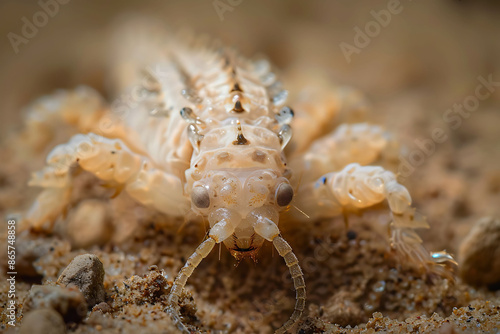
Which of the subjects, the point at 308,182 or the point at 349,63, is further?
the point at 349,63

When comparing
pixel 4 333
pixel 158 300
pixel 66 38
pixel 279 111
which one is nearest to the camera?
pixel 4 333

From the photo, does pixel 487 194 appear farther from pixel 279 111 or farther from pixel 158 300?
pixel 158 300

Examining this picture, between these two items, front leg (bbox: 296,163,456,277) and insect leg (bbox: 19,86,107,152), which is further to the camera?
insect leg (bbox: 19,86,107,152)

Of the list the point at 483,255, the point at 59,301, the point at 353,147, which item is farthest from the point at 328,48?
the point at 59,301

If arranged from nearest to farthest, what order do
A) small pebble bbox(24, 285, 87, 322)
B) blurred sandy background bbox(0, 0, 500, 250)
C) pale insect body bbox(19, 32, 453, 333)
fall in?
small pebble bbox(24, 285, 87, 322), pale insect body bbox(19, 32, 453, 333), blurred sandy background bbox(0, 0, 500, 250)

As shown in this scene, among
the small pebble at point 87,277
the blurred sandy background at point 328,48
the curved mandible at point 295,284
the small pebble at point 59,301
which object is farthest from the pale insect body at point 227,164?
the blurred sandy background at point 328,48

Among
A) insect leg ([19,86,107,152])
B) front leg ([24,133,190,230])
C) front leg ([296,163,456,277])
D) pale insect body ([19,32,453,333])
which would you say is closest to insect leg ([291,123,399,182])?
pale insect body ([19,32,453,333])

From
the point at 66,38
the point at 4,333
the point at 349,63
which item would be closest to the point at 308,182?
the point at 4,333

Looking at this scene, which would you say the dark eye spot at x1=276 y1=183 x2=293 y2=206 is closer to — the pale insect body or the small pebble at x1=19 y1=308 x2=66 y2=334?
the pale insect body
